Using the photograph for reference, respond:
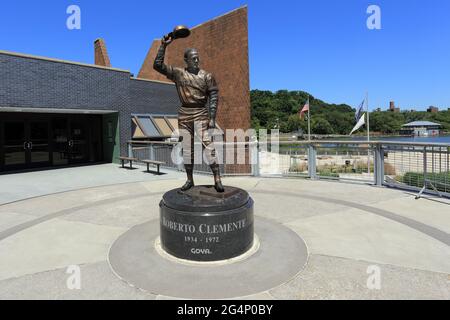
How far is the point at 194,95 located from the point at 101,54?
1838 cm

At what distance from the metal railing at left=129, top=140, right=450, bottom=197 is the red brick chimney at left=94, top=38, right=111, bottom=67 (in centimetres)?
1011

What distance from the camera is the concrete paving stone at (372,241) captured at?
4121mm

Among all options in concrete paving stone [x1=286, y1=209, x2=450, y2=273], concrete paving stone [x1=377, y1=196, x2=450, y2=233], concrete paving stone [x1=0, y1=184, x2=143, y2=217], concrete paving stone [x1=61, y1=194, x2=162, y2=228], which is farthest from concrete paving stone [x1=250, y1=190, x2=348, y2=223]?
concrete paving stone [x1=0, y1=184, x2=143, y2=217]

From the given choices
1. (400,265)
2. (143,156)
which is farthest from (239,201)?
(143,156)

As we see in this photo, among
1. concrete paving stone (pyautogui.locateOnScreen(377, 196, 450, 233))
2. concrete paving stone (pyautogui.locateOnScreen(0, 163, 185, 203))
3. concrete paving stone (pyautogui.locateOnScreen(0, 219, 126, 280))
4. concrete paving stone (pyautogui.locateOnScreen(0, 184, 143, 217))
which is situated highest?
concrete paving stone (pyautogui.locateOnScreen(0, 163, 185, 203))

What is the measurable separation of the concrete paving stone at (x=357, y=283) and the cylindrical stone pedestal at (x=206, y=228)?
1.00 metres

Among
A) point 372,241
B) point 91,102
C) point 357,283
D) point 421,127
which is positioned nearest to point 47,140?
point 91,102

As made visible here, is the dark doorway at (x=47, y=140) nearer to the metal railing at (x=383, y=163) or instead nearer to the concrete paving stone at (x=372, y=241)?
the metal railing at (x=383, y=163)

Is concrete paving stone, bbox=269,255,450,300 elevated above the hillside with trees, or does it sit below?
below

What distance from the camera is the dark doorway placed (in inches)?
524

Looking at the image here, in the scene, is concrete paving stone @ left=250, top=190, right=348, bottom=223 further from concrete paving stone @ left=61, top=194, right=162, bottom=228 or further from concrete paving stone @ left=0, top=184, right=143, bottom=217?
concrete paving stone @ left=0, top=184, right=143, bottom=217

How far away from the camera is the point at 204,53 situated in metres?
17.8

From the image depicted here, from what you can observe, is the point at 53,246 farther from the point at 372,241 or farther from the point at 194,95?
the point at 372,241

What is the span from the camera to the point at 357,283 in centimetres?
346
